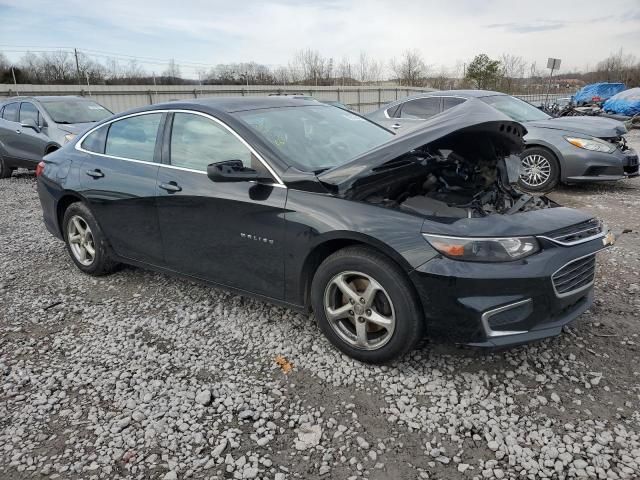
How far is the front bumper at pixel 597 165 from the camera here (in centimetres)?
697

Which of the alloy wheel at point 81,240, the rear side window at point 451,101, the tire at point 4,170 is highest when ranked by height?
the rear side window at point 451,101

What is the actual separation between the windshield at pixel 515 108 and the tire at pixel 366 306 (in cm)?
584

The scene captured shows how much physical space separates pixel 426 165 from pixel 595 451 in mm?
1856

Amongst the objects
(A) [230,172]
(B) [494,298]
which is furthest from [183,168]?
(B) [494,298]

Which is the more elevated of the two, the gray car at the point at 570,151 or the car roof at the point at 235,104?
the car roof at the point at 235,104

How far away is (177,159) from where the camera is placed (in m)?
3.59

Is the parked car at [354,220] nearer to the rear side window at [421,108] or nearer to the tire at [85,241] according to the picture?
the tire at [85,241]

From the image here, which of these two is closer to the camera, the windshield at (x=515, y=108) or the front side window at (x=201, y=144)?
the front side window at (x=201, y=144)

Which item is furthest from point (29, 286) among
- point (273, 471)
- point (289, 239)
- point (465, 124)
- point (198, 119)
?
point (465, 124)

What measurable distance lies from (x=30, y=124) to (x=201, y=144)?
7.96 meters

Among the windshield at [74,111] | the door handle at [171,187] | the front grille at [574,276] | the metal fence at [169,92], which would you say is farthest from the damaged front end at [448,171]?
the metal fence at [169,92]

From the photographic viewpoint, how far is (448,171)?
3350 mm

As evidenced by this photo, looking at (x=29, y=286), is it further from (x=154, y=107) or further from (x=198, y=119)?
(x=198, y=119)

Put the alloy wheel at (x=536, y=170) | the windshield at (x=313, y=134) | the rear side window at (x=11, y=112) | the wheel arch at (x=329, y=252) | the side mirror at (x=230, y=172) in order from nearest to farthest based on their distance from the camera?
the wheel arch at (x=329, y=252), the side mirror at (x=230, y=172), the windshield at (x=313, y=134), the alloy wheel at (x=536, y=170), the rear side window at (x=11, y=112)
